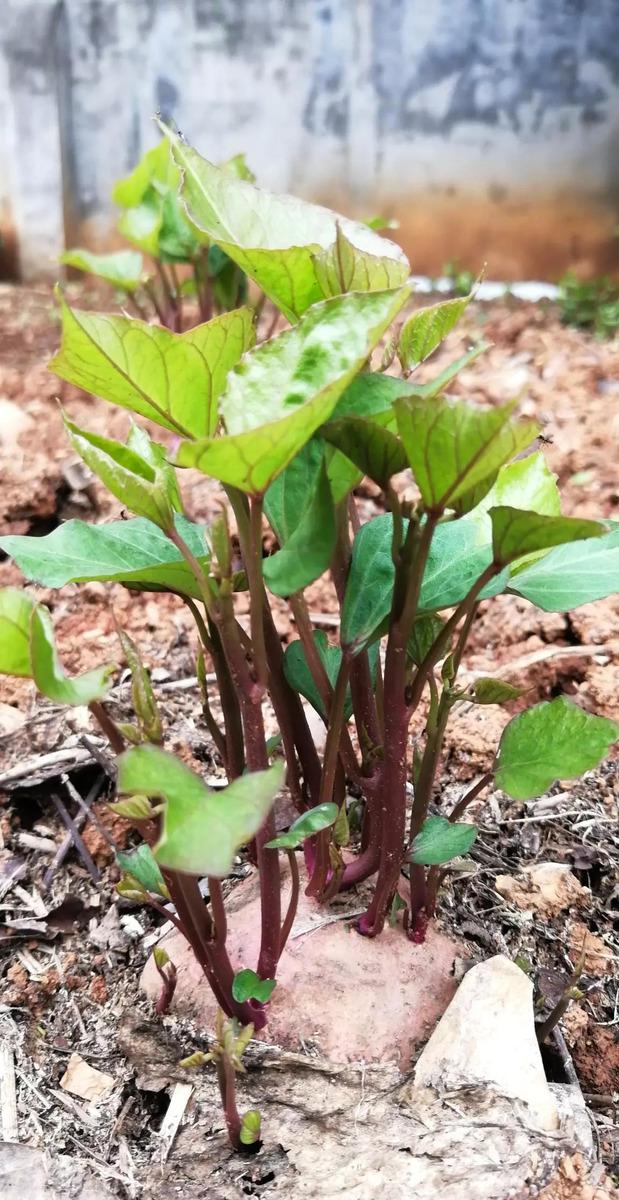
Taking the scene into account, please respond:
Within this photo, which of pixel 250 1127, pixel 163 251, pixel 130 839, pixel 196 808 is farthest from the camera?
pixel 163 251

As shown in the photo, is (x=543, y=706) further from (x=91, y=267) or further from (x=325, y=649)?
(x=91, y=267)

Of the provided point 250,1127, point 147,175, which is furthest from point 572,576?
point 147,175

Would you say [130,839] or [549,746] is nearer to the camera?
[549,746]

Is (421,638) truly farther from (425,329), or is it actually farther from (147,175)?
(147,175)

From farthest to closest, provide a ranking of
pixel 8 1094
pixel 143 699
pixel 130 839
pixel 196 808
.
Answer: pixel 130 839 → pixel 8 1094 → pixel 143 699 → pixel 196 808

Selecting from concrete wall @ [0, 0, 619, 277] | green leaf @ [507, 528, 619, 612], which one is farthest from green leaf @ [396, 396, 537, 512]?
concrete wall @ [0, 0, 619, 277]

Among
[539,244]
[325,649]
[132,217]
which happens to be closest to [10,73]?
[132,217]
